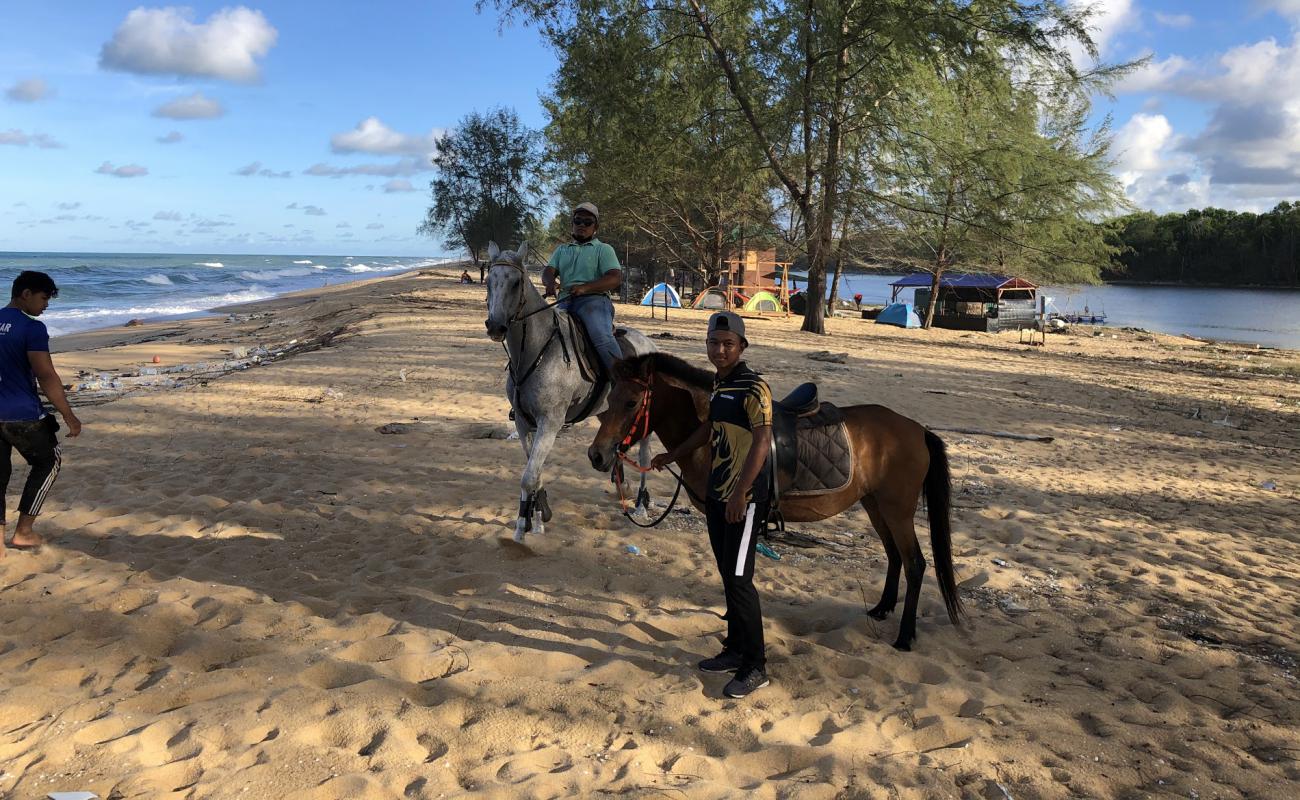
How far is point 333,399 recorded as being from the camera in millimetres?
11797

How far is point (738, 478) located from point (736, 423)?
29 centimetres

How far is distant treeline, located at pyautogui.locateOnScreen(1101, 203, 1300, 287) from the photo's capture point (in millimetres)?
96250

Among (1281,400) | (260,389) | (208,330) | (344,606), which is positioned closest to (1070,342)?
(1281,400)

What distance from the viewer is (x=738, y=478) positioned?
371 cm

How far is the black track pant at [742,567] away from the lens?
12.4 feet

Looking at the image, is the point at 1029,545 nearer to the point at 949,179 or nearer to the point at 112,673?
the point at 112,673

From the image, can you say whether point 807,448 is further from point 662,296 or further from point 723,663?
point 662,296

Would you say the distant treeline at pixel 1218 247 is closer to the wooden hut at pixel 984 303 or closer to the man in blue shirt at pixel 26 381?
the wooden hut at pixel 984 303

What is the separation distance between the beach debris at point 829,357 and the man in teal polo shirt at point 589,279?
11.6 metres

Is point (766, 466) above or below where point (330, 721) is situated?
above

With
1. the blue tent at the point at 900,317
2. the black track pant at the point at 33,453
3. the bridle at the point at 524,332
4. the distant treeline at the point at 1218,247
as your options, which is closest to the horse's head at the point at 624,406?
the bridle at the point at 524,332

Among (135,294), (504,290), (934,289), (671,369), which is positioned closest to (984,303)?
(934,289)

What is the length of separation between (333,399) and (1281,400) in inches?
770

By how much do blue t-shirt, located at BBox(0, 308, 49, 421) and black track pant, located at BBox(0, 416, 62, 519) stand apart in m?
0.09
